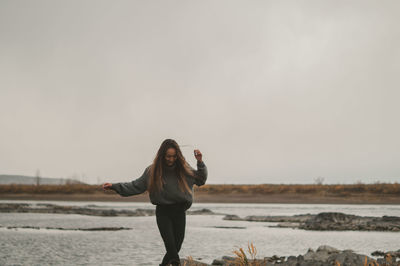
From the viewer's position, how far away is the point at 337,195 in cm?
5291

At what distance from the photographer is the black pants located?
5949 mm

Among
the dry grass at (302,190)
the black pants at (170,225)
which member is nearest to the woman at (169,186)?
the black pants at (170,225)

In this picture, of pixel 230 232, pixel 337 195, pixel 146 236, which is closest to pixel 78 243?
pixel 146 236

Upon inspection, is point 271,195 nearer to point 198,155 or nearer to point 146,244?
point 146,244

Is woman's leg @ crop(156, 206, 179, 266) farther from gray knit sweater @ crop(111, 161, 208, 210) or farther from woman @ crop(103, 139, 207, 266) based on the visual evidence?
gray knit sweater @ crop(111, 161, 208, 210)

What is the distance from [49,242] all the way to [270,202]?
121 feet

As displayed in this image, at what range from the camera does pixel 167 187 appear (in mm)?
5891

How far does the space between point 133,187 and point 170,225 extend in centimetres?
68

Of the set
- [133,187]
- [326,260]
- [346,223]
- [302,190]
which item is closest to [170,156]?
[133,187]

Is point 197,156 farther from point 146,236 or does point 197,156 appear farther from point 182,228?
point 146,236

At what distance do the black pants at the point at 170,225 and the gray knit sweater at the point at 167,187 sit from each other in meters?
0.12

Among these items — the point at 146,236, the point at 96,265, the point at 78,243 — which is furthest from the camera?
the point at 146,236

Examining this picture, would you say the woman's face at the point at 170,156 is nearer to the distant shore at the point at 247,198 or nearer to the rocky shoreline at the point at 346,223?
the rocky shoreline at the point at 346,223

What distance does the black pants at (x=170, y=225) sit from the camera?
595 cm
